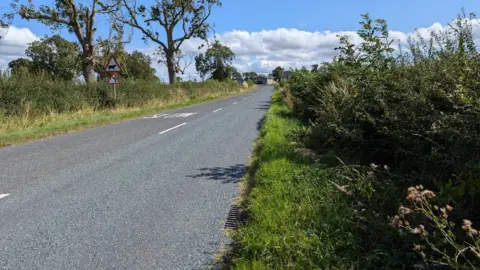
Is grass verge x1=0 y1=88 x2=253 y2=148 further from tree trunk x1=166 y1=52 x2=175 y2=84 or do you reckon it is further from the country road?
tree trunk x1=166 y1=52 x2=175 y2=84

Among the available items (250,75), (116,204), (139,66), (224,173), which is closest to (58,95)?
(224,173)

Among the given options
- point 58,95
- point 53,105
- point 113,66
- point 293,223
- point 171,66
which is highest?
point 171,66

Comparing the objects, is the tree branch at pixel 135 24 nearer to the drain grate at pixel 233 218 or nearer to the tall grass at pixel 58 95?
the tall grass at pixel 58 95

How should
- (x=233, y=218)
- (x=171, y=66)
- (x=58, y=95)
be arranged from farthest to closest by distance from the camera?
(x=171, y=66), (x=58, y=95), (x=233, y=218)

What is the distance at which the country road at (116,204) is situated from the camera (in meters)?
3.34

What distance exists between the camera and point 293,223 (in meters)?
3.59

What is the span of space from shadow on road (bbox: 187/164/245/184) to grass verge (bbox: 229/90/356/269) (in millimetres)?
304

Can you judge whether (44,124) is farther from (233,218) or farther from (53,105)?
(233,218)

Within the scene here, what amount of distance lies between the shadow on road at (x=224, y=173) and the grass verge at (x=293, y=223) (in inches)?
12.0

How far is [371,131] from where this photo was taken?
19.1ft

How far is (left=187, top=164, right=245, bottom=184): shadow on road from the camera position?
586 centimetres

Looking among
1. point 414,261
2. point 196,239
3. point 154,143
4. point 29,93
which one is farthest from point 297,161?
point 29,93

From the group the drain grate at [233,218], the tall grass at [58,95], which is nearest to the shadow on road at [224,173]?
the drain grate at [233,218]

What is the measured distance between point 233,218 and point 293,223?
0.86 m
